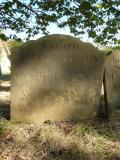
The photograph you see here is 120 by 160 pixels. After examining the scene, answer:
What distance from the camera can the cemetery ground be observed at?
4.02 meters

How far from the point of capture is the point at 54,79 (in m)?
5.26

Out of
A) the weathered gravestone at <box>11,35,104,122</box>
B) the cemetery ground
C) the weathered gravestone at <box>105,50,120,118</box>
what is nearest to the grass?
the cemetery ground

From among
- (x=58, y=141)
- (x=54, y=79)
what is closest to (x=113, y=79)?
(x=54, y=79)

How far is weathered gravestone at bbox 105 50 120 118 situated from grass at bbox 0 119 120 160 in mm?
642

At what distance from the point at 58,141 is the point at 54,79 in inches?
48.4

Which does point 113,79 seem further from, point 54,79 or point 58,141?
point 58,141

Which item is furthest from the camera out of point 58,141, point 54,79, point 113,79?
point 113,79

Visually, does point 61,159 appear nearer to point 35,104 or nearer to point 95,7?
point 35,104

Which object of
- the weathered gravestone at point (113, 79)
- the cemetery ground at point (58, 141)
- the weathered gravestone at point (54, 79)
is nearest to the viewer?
the cemetery ground at point (58, 141)

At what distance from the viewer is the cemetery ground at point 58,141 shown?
13.2 ft

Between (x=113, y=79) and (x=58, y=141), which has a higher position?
(x=113, y=79)

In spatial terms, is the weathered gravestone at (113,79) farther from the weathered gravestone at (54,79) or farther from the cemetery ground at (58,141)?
the cemetery ground at (58,141)

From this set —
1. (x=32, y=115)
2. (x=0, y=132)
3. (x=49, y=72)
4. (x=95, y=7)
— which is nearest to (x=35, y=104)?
(x=32, y=115)

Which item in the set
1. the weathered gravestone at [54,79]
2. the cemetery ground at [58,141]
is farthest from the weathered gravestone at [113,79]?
the cemetery ground at [58,141]
